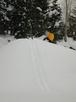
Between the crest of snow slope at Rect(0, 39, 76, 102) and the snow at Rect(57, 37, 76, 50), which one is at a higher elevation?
the crest of snow slope at Rect(0, 39, 76, 102)

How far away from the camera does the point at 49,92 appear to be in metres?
3.95

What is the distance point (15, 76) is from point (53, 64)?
2.37 ft

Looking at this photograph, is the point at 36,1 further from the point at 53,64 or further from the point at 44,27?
the point at 53,64

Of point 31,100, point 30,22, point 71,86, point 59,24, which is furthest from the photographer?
point 59,24

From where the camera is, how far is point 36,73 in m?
4.23

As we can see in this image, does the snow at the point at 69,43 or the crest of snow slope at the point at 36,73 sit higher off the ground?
the crest of snow slope at the point at 36,73

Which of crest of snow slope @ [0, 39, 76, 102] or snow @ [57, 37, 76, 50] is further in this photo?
snow @ [57, 37, 76, 50]

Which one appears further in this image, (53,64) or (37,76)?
(53,64)

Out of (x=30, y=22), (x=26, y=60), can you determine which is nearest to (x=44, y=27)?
(x=30, y=22)

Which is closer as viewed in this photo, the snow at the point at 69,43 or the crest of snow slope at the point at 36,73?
the crest of snow slope at the point at 36,73

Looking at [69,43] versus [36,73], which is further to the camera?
[69,43]

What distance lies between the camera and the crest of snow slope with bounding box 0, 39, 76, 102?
12.8 ft

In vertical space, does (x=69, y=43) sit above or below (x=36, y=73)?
below

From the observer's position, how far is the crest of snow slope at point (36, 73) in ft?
12.8
